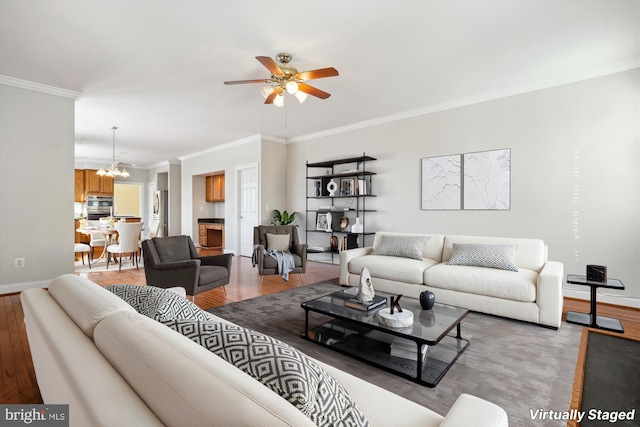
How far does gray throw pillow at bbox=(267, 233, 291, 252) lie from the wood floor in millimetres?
500

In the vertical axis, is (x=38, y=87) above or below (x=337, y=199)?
above

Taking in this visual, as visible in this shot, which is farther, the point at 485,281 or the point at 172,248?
the point at 172,248

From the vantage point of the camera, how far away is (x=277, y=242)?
4707 millimetres

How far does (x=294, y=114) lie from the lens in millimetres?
5262

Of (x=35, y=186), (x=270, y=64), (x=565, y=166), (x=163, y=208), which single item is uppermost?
(x=270, y=64)

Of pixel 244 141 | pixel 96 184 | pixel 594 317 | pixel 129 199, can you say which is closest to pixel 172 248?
pixel 244 141

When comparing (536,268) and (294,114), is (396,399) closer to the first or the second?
(536,268)

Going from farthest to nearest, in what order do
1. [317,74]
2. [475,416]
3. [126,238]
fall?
1. [126,238]
2. [317,74]
3. [475,416]

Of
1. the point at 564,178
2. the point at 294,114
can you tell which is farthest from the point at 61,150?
the point at 564,178

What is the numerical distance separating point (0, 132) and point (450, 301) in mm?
5664

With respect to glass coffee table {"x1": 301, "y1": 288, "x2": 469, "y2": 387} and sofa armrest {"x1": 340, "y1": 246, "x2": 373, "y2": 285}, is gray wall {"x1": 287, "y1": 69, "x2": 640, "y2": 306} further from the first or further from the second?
glass coffee table {"x1": 301, "y1": 288, "x2": 469, "y2": 387}

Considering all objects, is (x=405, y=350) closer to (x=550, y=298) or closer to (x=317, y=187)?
(x=550, y=298)

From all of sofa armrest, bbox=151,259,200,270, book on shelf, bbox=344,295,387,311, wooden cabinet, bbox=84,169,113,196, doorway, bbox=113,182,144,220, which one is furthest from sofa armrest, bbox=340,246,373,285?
doorway, bbox=113,182,144,220

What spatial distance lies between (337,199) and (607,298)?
414 centimetres
